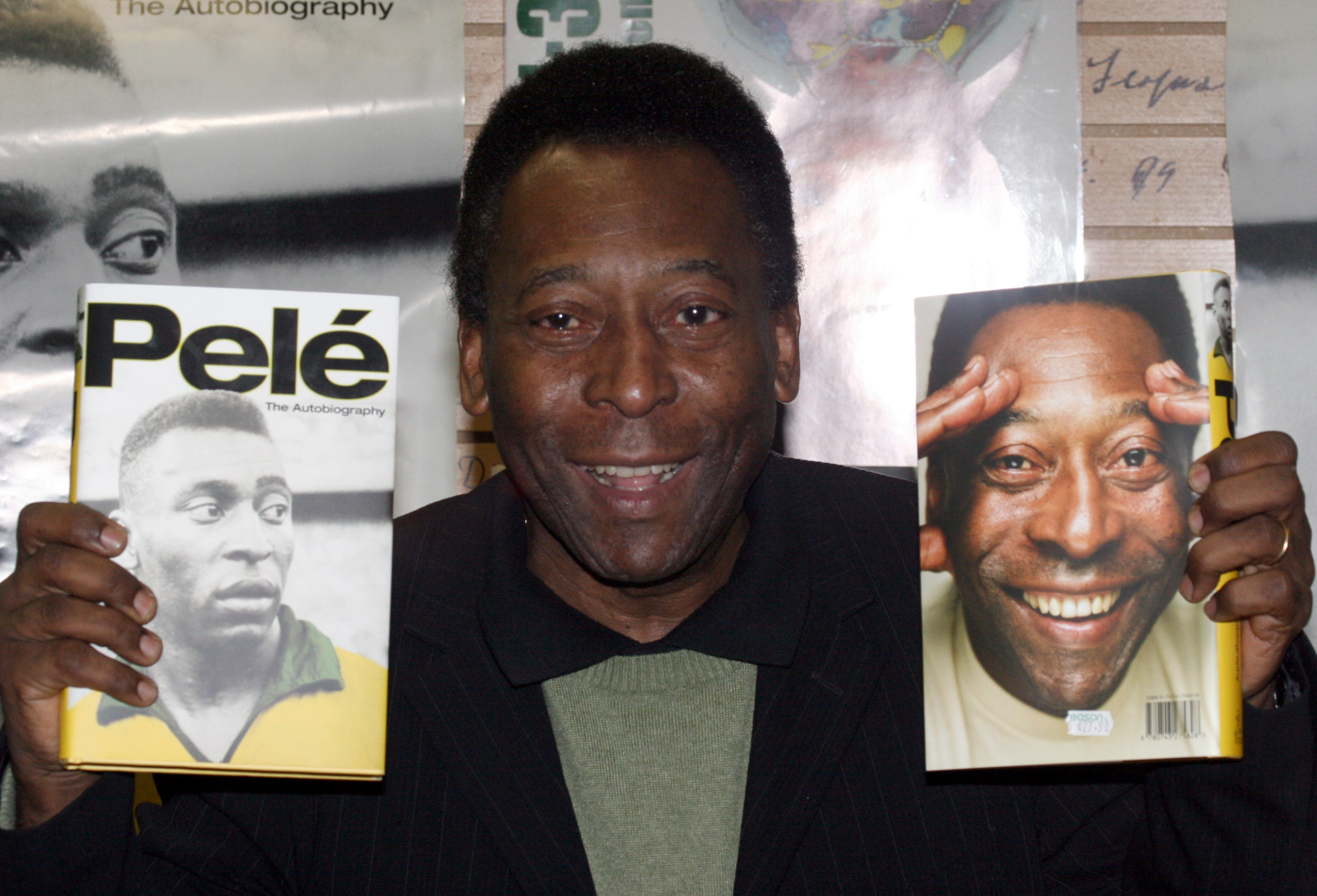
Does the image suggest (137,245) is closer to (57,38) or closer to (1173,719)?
(57,38)

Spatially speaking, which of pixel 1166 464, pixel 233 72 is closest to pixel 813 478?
pixel 1166 464

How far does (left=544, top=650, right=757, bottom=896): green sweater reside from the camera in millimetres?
1363

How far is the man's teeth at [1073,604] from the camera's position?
4.03 ft

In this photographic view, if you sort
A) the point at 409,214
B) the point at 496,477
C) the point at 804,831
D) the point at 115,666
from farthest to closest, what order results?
the point at 409,214
the point at 496,477
the point at 804,831
the point at 115,666

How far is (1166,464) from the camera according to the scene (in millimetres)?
1213

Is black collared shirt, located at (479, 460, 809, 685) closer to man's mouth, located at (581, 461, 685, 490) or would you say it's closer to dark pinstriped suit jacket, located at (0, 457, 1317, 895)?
dark pinstriped suit jacket, located at (0, 457, 1317, 895)

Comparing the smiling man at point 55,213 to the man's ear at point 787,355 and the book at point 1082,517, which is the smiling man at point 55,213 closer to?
the man's ear at point 787,355

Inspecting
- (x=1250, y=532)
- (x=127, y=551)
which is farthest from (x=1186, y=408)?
(x=127, y=551)

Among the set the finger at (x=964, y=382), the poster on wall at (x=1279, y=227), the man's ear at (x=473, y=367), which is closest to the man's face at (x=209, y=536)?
the man's ear at (x=473, y=367)

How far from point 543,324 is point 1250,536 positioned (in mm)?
845

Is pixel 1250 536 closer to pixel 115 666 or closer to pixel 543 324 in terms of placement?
pixel 543 324

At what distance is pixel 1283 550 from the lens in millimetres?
1208

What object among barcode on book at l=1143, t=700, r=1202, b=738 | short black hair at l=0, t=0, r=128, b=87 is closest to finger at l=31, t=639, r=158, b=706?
barcode on book at l=1143, t=700, r=1202, b=738

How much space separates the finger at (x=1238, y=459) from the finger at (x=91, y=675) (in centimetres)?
114
